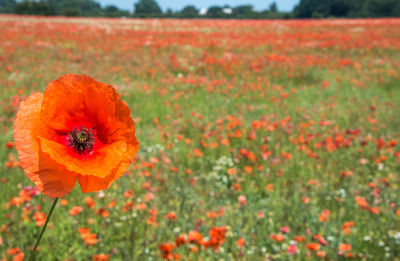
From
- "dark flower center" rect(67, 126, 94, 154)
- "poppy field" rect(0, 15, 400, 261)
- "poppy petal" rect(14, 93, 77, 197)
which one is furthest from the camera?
"poppy field" rect(0, 15, 400, 261)

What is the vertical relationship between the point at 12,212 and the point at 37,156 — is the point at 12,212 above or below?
below

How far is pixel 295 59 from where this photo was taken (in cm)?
1064

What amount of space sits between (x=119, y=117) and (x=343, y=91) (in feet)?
23.5

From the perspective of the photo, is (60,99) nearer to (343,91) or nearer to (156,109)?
(156,109)

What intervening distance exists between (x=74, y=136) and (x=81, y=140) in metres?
0.03

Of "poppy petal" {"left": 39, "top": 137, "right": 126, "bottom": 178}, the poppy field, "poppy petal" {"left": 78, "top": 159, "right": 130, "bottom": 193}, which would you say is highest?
"poppy petal" {"left": 39, "top": 137, "right": 126, "bottom": 178}

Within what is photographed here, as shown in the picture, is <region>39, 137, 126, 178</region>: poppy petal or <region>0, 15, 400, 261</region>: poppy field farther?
<region>0, 15, 400, 261</region>: poppy field

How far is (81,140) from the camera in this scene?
0.75 metres

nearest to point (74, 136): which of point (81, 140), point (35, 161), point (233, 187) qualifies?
point (81, 140)

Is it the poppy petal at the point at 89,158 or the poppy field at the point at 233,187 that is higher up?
the poppy petal at the point at 89,158

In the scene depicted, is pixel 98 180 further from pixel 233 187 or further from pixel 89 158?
pixel 233 187

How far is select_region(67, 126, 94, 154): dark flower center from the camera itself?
0.75 metres

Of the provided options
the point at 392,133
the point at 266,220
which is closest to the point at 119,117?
the point at 266,220

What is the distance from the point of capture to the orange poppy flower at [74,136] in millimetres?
628
